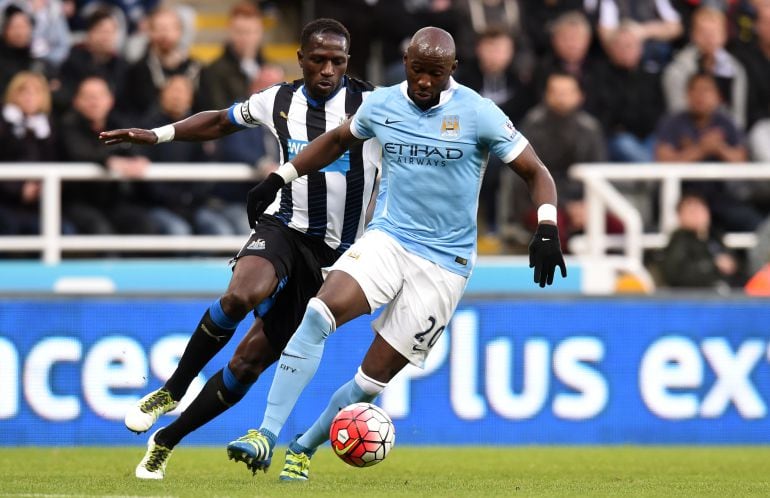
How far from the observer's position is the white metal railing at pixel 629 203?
42.4ft

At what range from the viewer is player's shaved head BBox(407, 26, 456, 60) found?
7312mm

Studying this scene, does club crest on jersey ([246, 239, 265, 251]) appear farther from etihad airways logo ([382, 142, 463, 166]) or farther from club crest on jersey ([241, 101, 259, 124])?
etihad airways logo ([382, 142, 463, 166])

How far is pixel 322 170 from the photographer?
8.18 metres

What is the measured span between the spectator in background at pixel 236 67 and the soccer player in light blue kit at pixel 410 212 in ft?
18.9

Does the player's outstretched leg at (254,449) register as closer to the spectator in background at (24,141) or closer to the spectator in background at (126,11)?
the spectator in background at (24,141)

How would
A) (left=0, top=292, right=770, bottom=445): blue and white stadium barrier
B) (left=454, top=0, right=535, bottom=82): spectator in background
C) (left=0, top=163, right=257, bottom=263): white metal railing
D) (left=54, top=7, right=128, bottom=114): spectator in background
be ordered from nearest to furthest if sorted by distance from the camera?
1. (left=0, top=292, right=770, bottom=445): blue and white stadium barrier
2. (left=0, top=163, right=257, bottom=263): white metal railing
3. (left=54, top=7, right=128, bottom=114): spectator in background
4. (left=454, top=0, right=535, bottom=82): spectator in background

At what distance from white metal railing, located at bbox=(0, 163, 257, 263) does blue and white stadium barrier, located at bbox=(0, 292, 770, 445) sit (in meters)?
1.08

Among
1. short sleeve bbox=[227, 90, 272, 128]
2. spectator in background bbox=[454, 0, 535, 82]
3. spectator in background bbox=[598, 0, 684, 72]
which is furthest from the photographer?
spectator in background bbox=[598, 0, 684, 72]

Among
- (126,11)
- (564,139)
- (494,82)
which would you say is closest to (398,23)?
(494,82)

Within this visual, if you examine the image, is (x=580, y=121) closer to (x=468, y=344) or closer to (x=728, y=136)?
(x=728, y=136)

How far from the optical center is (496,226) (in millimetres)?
14109

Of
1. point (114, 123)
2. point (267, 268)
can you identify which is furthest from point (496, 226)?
point (267, 268)

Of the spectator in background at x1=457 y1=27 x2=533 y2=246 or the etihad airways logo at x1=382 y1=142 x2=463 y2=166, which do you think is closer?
the etihad airways logo at x1=382 y1=142 x2=463 y2=166

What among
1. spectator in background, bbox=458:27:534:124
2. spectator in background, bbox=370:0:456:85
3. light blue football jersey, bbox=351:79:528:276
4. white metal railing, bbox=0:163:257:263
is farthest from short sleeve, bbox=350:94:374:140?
spectator in background, bbox=370:0:456:85
